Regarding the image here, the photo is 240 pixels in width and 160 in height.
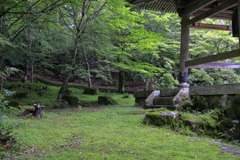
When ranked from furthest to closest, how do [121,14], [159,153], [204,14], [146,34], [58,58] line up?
[58,58], [146,34], [121,14], [204,14], [159,153]

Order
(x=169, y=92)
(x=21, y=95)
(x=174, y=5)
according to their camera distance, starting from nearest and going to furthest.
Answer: (x=169, y=92) < (x=174, y=5) < (x=21, y=95)

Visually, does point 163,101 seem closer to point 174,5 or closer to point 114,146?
point 174,5

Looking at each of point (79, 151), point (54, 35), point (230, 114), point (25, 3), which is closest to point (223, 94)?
point (230, 114)

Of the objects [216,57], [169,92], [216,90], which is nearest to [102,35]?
[169,92]

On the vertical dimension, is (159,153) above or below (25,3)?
below

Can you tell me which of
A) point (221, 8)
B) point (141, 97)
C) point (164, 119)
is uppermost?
point (221, 8)

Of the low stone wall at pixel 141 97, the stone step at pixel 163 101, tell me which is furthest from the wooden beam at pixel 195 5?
the low stone wall at pixel 141 97

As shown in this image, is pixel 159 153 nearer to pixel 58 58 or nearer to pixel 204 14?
pixel 204 14

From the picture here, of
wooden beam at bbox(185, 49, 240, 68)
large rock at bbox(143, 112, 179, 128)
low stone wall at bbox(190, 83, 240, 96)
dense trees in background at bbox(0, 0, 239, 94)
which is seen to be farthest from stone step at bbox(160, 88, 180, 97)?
dense trees in background at bbox(0, 0, 239, 94)

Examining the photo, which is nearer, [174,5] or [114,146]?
[114,146]

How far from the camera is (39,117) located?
7391 mm

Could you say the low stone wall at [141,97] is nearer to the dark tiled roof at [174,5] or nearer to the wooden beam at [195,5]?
the dark tiled roof at [174,5]

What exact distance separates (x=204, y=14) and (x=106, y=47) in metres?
5.92

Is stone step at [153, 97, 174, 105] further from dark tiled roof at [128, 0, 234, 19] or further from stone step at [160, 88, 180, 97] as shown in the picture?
dark tiled roof at [128, 0, 234, 19]
